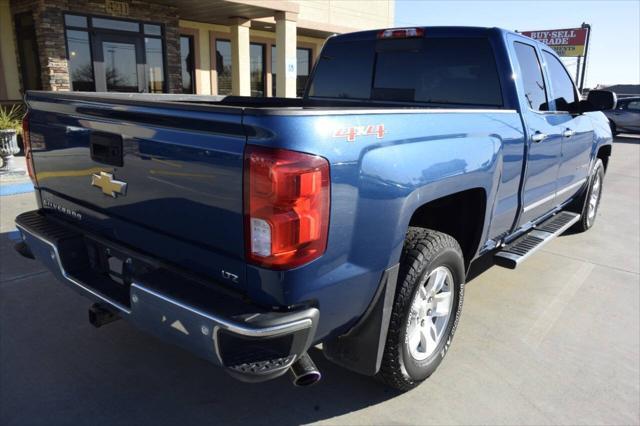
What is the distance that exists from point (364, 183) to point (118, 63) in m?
12.4

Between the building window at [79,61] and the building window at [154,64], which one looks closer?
the building window at [79,61]

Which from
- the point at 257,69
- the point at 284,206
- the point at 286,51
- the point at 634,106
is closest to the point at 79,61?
the point at 286,51

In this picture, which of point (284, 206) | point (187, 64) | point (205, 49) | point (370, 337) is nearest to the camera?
point (284, 206)

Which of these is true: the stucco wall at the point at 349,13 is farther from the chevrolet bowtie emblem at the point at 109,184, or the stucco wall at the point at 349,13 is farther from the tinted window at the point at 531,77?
the chevrolet bowtie emblem at the point at 109,184

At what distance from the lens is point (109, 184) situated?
2.48 metres

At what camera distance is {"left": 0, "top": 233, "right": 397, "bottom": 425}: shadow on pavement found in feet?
8.57

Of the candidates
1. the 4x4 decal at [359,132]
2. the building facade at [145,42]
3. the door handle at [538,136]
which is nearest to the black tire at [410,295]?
the 4x4 decal at [359,132]

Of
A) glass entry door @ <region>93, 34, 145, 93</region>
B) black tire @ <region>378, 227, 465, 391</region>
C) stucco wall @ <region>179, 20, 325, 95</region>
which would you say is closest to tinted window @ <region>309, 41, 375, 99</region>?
black tire @ <region>378, 227, 465, 391</region>

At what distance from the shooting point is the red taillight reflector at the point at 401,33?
12.7 ft

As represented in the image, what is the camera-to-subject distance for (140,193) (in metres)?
2.32

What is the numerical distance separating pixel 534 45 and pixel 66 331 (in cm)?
413

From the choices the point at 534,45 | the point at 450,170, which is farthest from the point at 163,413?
the point at 534,45

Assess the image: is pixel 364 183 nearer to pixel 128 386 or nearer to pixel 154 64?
pixel 128 386

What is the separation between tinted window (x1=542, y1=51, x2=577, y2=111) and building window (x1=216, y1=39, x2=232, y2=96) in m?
13.0
